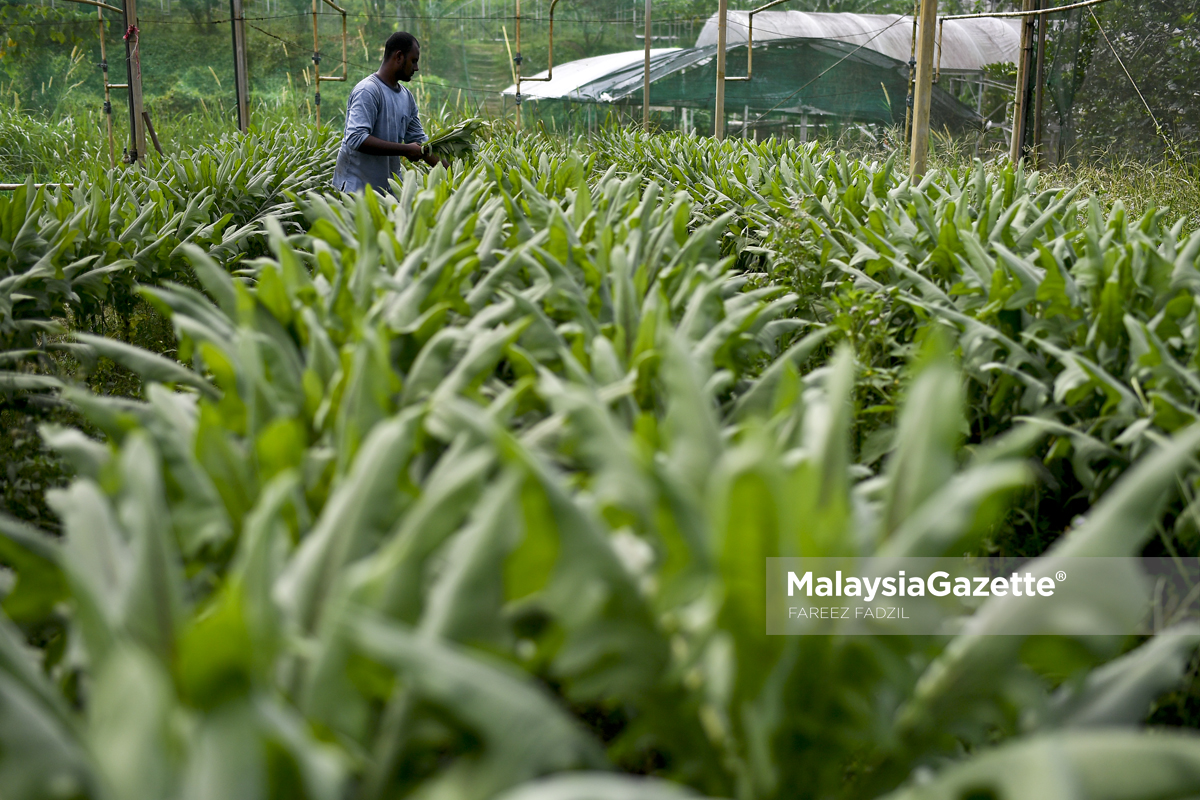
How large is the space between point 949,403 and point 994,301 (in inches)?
74.3

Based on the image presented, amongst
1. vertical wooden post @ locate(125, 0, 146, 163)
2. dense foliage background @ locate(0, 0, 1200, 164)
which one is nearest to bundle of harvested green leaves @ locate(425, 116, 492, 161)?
vertical wooden post @ locate(125, 0, 146, 163)

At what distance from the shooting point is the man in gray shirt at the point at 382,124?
21.2 feet

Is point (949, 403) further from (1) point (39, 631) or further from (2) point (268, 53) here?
(2) point (268, 53)

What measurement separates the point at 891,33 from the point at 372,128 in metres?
23.4

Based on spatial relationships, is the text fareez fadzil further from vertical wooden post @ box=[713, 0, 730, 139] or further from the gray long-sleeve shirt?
vertical wooden post @ box=[713, 0, 730, 139]

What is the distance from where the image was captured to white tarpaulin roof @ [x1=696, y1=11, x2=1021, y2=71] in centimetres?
2534

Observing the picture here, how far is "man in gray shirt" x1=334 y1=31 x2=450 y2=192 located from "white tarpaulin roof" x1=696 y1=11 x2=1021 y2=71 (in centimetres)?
1971

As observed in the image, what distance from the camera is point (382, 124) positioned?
6871 millimetres

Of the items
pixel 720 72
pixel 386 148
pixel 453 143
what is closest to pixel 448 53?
pixel 720 72

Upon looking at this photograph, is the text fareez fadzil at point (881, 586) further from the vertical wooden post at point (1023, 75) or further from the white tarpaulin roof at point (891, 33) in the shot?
the white tarpaulin roof at point (891, 33)

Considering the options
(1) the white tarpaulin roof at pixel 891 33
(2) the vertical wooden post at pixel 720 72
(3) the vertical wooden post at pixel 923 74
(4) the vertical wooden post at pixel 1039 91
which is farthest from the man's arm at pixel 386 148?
(1) the white tarpaulin roof at pixel 891 33

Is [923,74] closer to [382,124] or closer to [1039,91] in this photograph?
[1039,91]

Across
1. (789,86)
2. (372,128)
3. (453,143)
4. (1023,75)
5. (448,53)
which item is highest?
(448,53)

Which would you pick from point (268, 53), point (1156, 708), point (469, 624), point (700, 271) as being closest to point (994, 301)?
point (700, 271)
